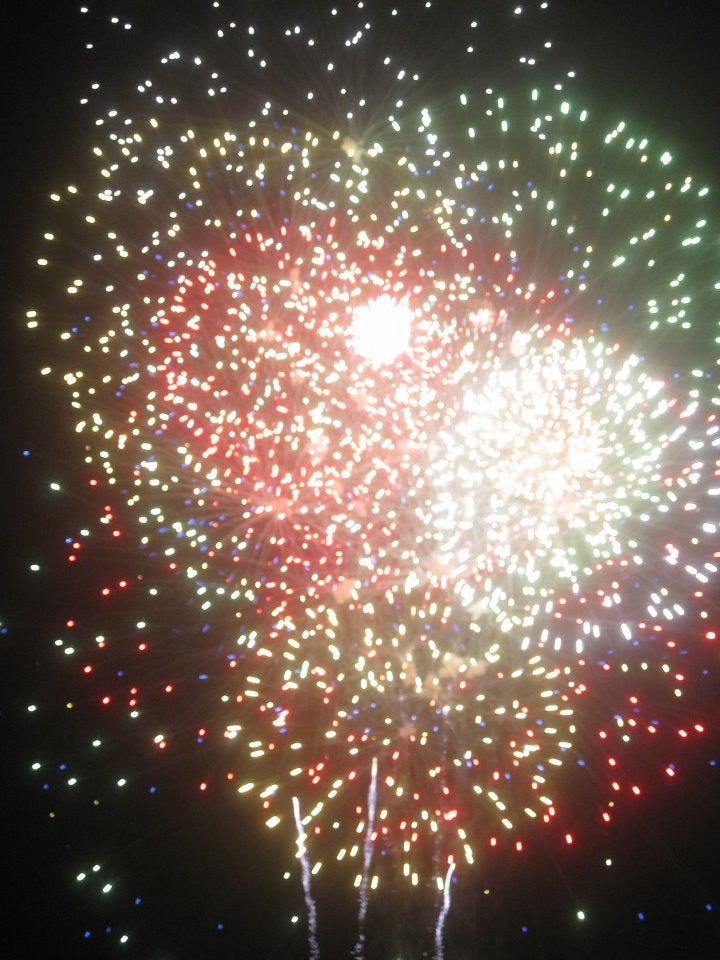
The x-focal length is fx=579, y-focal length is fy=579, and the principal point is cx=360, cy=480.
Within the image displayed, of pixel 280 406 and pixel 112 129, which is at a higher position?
pixel 112 129

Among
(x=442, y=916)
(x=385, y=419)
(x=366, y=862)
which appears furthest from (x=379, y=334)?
(x=442, y=916)

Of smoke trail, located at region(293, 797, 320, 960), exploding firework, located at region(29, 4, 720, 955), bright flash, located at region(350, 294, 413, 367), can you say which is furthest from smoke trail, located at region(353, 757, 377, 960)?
bright flash, located at region(350, 294, 413, 367)

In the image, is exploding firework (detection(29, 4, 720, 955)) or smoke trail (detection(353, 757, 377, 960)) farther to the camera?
exploding firework (detection(29, 4, 720, 955))

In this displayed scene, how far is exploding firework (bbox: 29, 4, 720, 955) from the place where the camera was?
1723mm

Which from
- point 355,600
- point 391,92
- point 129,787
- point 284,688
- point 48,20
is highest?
point 48,20

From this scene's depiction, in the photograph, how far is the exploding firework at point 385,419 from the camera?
172 cm

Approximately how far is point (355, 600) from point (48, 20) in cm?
210

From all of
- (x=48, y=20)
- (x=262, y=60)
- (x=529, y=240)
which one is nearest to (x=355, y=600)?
(x=529, y=240)

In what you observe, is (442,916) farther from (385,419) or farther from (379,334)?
(379,334)

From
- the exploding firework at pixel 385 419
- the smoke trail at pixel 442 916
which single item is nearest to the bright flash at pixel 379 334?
the exploding firework at pixel 385 419

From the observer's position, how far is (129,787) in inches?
69.4

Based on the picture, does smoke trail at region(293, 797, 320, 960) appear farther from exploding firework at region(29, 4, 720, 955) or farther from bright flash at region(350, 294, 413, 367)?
bright flash at region(350, 294, 413, 367)

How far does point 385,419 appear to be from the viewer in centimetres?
173

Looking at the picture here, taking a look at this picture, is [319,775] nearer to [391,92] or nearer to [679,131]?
[391,92]
